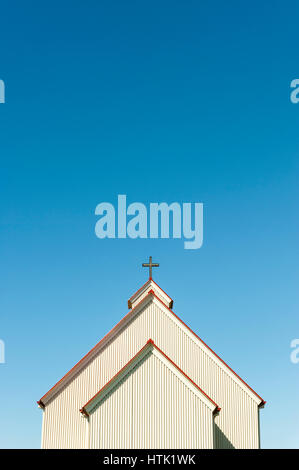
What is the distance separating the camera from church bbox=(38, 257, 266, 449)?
28.6m

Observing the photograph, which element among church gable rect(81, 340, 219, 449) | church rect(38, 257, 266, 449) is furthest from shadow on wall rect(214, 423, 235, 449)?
church gable rect(81, 340, 219, 449)

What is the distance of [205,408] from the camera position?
29.0 meters

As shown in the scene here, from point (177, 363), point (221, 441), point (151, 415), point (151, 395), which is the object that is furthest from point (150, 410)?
point (221, 441)

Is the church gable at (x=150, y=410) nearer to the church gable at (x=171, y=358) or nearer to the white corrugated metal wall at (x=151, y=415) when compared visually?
the white corrugated metal wall at (x=151, y=415)

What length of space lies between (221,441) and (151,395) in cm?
655

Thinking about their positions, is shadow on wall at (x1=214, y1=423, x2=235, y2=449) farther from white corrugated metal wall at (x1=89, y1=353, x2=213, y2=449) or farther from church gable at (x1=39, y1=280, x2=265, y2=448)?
white corrugated metal wall at (x1=89, y1=353, x2=213, y2=449)

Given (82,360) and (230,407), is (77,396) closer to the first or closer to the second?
(82,360)

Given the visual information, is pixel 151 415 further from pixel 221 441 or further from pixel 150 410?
pixel 221 441

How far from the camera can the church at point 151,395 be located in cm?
2861
